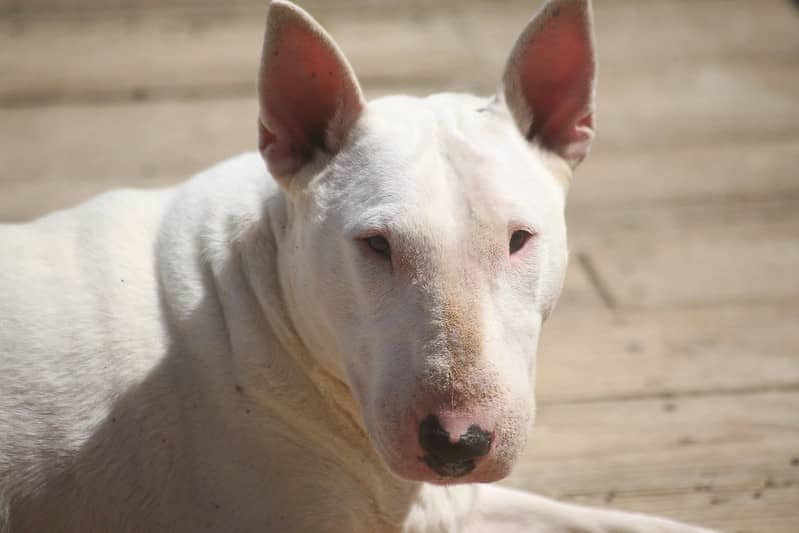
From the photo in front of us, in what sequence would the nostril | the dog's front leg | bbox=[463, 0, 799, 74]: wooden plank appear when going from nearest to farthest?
the nostril
the dog's front leg
bbox=[463, 0, 799, 74]: wooden plank

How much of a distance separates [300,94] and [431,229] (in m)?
0.34

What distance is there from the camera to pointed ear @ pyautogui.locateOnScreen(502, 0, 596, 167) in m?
1.64

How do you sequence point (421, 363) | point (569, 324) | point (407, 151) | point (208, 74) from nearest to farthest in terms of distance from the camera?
point (421, 363), point (407, 151), point (569, 324), point (208, 74)

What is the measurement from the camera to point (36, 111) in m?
3.42

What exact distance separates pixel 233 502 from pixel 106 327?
13.0 inches

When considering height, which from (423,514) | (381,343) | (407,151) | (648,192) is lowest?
(648,192)

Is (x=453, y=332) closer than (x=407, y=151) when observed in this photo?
Yes

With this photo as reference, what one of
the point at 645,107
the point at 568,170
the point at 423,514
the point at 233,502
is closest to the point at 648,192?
the point at 645,107

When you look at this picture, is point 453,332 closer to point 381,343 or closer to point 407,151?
point 381,343

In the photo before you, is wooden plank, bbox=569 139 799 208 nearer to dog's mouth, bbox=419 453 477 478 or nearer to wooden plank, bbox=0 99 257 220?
wooden plank, bbox=0 99 257 220

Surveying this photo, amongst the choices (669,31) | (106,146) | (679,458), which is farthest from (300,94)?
(669,31)

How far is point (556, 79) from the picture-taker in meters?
1.69

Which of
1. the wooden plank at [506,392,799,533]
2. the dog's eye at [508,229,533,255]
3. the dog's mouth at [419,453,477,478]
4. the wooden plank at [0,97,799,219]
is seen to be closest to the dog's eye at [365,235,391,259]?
the dog's eye at [508,229,533,255]

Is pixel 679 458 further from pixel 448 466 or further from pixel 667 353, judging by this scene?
pixel 448 466
